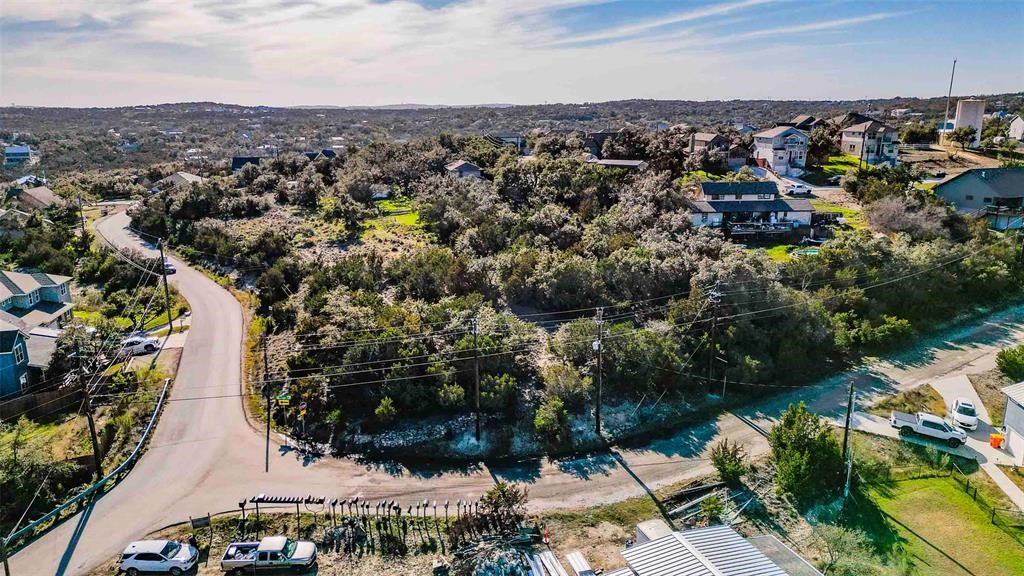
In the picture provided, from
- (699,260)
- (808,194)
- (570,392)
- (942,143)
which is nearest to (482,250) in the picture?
(699,260)

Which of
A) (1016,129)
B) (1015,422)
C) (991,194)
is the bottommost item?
(1015,422)

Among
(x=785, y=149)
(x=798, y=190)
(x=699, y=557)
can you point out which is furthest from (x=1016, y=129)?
(x=699, y=557)

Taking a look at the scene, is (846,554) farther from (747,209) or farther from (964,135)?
(964,135)

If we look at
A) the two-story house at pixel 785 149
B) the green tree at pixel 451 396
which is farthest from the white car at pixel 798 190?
the green tree at pixel 451 396

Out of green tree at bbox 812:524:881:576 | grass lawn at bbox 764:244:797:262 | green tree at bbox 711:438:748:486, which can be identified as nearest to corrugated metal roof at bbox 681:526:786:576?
A: green tree at bbox 812:524:881:576

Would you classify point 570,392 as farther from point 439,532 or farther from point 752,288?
point 752,288

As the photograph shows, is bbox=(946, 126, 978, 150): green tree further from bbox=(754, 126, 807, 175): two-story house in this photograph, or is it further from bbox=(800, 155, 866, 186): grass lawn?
bbox=(754, 126, 807, 175): two-story house

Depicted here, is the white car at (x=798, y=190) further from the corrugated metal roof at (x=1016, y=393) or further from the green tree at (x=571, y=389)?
the green tree at (x=571, y=389)
